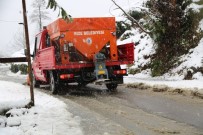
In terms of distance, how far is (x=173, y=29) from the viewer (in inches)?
766

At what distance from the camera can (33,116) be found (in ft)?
28.1

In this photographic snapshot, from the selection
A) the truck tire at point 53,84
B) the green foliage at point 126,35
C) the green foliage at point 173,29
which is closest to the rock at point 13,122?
the truck tire at point 53,84

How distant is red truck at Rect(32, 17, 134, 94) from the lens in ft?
46.0

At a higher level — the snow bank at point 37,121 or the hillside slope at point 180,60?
the hillside slope at point 180,60

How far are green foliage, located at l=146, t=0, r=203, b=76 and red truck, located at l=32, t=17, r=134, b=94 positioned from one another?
4624 millimetres

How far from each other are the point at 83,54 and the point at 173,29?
6631mm

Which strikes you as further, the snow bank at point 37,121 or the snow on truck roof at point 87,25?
the snow on truck roof at point 87,25

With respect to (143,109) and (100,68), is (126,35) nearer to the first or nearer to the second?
(100,68)

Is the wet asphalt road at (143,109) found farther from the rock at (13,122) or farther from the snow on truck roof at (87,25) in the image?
the snow on truck roof at (87,25)

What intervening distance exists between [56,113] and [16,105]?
3.05 feet

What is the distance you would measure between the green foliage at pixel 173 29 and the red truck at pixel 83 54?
462 cm

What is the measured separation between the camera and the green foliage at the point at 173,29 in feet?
62.5

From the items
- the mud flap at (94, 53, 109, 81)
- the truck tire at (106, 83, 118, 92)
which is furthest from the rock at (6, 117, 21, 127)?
the truck tire at (106, 83, 118, 92)

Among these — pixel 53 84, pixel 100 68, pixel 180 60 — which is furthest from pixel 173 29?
pixel 53 84
